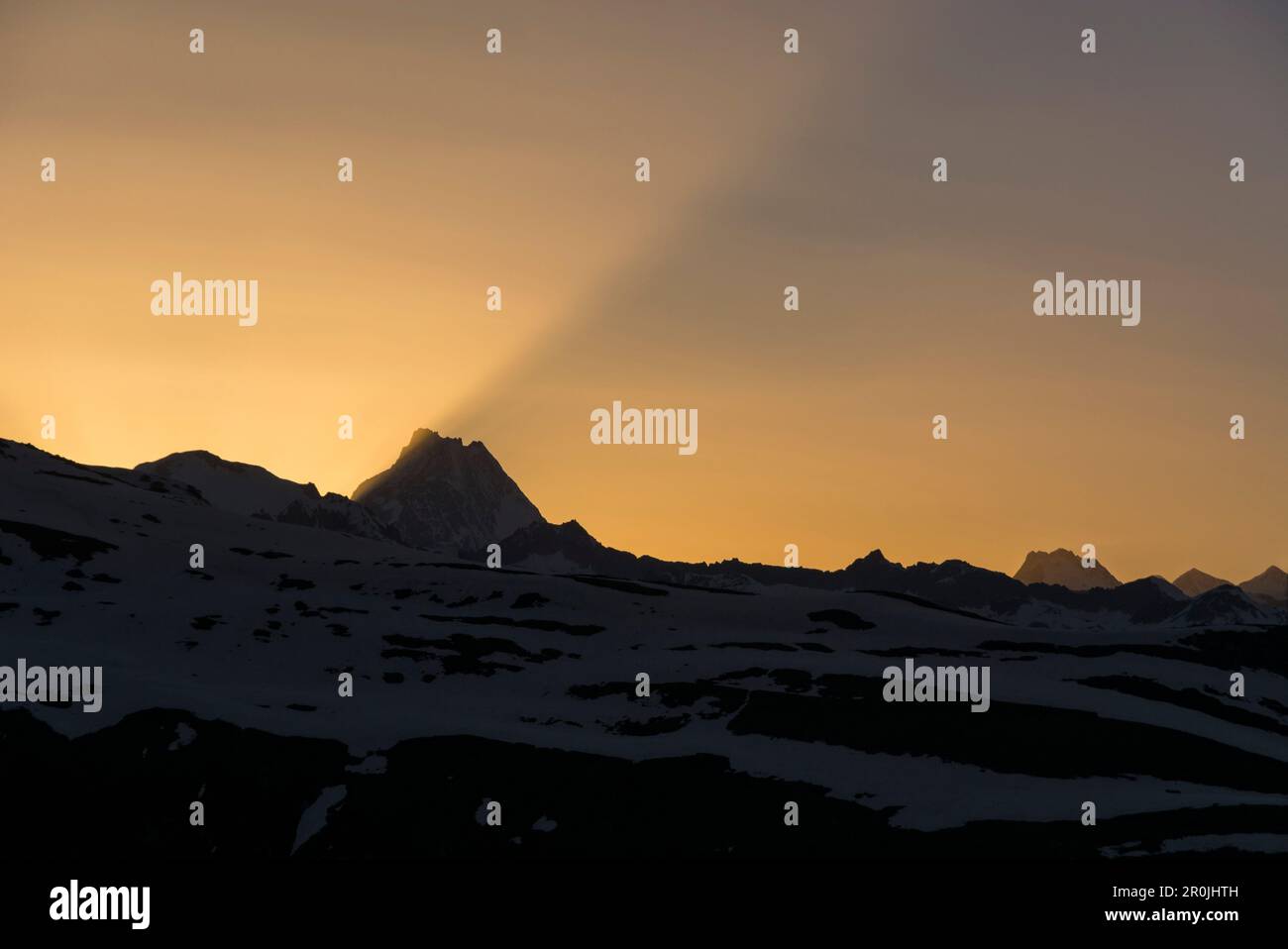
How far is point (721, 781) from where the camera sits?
168 m

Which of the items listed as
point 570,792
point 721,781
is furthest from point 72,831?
point 721,781

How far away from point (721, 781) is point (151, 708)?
205ft

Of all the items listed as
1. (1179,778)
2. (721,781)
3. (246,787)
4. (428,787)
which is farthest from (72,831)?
(1179,778)

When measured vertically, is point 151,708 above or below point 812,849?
above

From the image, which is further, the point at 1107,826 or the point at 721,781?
the point at 721,781

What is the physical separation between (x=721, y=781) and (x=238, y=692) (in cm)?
6281
